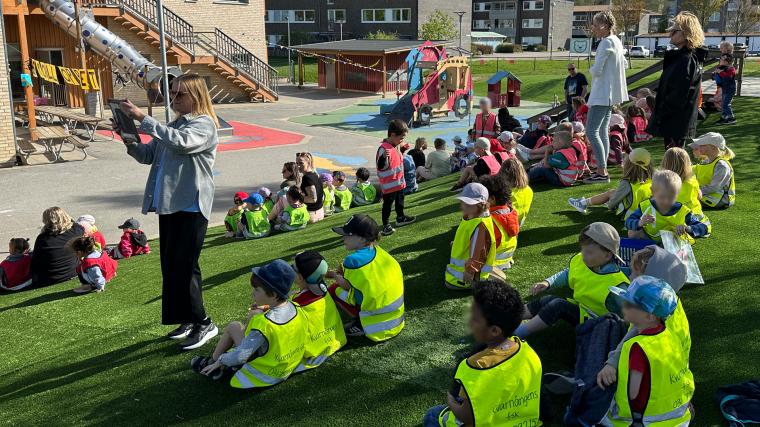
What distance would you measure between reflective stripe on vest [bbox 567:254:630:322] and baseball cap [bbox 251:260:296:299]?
81.3 inches

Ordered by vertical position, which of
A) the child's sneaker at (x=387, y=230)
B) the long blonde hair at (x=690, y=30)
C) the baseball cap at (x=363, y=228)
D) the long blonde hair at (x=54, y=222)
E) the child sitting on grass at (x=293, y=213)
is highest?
the long blonde hair at (x=690, y=30)

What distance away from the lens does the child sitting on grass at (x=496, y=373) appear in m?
3.50

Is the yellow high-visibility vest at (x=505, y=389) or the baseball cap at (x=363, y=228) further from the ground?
the baseball cap at (x=363, y=228)

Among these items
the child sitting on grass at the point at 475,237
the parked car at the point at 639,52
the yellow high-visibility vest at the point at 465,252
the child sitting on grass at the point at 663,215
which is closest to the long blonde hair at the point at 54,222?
the yellow high-visibility vest at the point at 465,252

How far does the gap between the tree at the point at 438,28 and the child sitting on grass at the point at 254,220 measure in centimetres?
4826

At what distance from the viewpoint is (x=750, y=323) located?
206 inches

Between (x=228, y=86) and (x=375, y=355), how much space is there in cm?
3062

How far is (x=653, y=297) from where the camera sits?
3.72 m

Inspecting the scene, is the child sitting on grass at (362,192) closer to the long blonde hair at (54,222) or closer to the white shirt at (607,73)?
the white shirt at (607,73)

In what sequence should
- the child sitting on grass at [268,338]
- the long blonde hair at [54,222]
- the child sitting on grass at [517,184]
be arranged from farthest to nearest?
the long blonde hair at [54,222]
the child sitting on grass at [517,184]
the child sitting on grass at [268,338]

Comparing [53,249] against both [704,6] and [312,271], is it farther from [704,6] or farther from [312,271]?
[704,6]

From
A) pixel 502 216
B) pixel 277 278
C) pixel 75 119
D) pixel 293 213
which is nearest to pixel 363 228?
pixel 277 278

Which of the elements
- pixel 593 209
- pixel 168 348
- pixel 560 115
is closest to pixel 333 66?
pixel 560 115

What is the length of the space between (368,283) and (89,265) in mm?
4362
